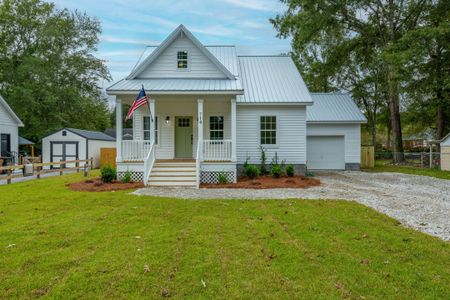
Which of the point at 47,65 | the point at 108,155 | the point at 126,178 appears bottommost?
the point at 126,178

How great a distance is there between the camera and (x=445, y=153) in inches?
750

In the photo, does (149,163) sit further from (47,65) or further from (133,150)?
(47,65)

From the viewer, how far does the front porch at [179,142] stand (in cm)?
1271

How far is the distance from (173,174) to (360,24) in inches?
734

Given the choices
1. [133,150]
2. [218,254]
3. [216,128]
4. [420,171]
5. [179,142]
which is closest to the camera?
[218,254]

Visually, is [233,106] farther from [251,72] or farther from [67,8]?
[67,8]

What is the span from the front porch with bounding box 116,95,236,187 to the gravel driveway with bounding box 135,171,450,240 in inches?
61.0

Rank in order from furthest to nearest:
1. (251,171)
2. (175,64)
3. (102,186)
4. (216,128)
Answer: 1. (216,128)
2. (175,64)
3. (251,171)
4. (102,186)

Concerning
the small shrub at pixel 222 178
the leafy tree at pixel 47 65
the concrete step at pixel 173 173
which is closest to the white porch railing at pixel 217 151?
the small shrub at pixel 222 178

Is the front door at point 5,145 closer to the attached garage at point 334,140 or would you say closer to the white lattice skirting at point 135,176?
the white lattice skirting at point 135,176

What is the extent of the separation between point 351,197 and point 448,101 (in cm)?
1669

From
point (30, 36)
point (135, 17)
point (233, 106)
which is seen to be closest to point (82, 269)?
point (233, 106)

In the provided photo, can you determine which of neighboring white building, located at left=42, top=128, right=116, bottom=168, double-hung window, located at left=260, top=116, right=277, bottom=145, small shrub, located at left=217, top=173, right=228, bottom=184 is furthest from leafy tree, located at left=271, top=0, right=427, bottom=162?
neighboring white building, located at left=42, top=128, right=116, bottom=168

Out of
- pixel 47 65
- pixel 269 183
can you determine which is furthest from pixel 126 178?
pixel 47 65
